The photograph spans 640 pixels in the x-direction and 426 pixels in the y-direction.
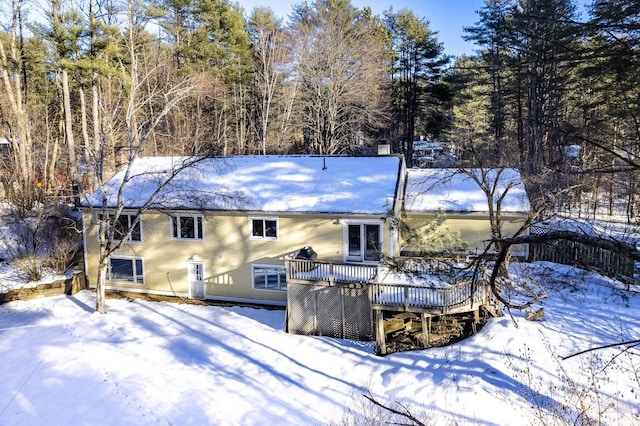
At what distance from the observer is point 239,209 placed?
53.0 ft

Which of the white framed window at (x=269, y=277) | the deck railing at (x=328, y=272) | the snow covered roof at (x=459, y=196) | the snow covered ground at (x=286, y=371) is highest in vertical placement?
the snow covered roof at (x=459, y=196)

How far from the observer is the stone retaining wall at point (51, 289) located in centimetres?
1655

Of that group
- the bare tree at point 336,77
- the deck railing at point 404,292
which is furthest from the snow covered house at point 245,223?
the bare tree at point 336,77

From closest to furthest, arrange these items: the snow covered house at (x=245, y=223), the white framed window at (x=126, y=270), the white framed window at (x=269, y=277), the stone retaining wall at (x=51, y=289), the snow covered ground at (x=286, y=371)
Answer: the snow covered ground at (x=286, y=371) < the snow covered house at (x=245, y=223) < the white framed window at (x=269, y=277) < the stone retaining wall at (x=51, y=289) < the white framed window at (x=126, y=270)

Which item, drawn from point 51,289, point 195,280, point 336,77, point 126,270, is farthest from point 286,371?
point 336,77

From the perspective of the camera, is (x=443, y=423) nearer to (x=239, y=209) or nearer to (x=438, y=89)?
(x=239, y=209)

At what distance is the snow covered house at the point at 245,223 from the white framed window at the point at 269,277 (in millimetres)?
39

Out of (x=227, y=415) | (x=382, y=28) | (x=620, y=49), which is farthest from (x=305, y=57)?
(x=620, y=49)

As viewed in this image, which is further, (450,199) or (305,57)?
(305,57)

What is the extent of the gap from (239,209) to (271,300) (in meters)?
3.73

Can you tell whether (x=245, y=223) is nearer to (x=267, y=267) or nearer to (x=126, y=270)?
(x=267, y=267)

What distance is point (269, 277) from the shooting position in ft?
53.7

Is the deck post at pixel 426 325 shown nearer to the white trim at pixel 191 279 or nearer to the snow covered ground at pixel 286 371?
the snow covered ground at pixel 286 371

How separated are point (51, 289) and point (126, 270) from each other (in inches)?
115
